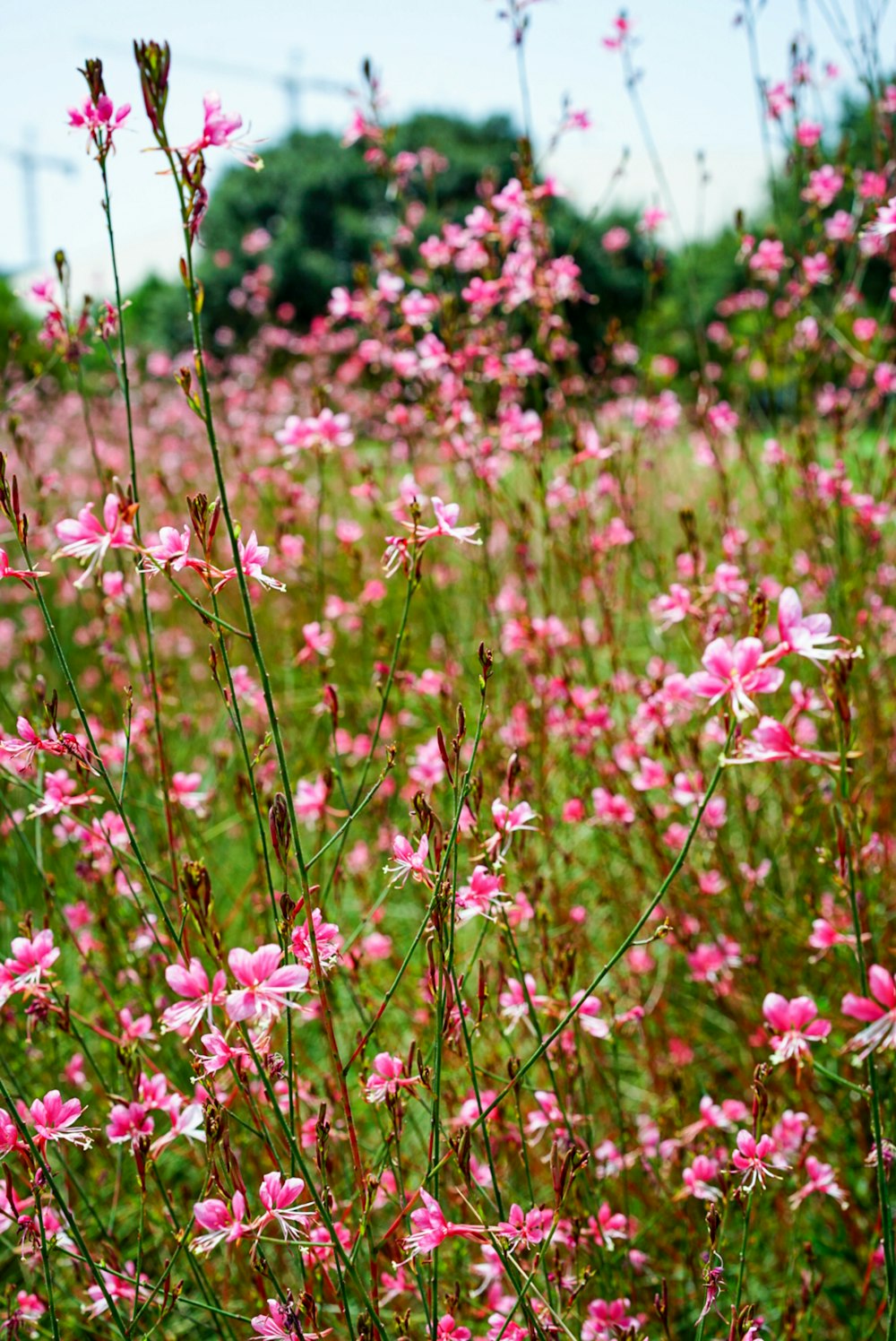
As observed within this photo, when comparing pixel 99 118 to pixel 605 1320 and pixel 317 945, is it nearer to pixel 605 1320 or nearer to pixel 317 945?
pixel 317 945

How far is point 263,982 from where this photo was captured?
107cm

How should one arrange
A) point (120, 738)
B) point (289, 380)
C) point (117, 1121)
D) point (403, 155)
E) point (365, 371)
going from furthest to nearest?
point (289, 380), point (365, 371), point (403, 155), point (120, 738), point (117, 1121)

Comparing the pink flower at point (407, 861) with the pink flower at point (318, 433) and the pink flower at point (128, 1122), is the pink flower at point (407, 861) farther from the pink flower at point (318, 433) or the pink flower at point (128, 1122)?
the pink flower at point (318, 433)

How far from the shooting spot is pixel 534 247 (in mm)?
2883

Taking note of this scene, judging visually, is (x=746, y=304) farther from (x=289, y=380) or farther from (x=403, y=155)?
(x=289, y=380)

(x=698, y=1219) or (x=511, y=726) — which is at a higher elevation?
(x=511, y=726)

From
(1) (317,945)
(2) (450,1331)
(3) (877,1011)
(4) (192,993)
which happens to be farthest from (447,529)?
(2) (450,1331)

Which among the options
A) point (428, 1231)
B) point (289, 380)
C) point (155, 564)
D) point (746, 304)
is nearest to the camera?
point (155, 564)

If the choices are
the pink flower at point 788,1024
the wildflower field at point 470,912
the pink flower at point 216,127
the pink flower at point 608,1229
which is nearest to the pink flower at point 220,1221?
the wildflower field at point 470,912

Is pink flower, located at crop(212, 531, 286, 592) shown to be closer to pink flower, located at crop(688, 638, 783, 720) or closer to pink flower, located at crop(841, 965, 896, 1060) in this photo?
pink flower, located at crop(688, 638, 783, 720)

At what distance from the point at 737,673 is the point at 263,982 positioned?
0.60m

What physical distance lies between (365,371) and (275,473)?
1.76 m

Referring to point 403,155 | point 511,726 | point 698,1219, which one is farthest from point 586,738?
point 403,155

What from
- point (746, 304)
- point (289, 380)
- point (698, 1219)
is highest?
point (289, 380)
